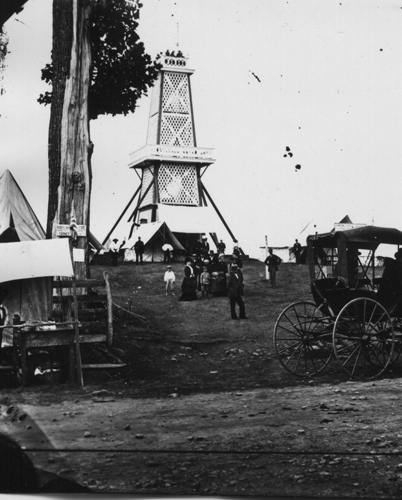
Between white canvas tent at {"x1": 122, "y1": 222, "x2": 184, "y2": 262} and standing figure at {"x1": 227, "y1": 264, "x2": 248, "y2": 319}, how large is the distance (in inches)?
12.7

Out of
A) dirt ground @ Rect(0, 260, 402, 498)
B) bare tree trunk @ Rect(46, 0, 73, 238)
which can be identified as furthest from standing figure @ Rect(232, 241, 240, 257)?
→ bare tree trunk @ Rect(46, 0, 73, 238)

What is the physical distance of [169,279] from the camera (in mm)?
3881

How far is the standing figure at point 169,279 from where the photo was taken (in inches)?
151

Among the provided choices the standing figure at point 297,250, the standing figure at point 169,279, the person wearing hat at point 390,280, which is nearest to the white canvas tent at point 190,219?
the standing figure at point 169,279

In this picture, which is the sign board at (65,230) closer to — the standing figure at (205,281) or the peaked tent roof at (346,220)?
the standing figure at (205,281)

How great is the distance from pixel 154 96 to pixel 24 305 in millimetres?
1411

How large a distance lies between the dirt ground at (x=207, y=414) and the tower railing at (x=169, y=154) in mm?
591

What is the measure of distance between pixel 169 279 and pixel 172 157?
725mm

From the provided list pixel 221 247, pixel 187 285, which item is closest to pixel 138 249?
pixel 187 285

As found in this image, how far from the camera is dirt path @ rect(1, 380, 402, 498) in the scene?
10.4ft

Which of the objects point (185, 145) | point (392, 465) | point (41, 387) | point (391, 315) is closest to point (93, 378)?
point (41, 387)

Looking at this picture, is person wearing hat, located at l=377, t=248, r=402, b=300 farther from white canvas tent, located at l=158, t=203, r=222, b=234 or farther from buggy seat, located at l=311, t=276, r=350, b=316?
white canvas tent, located at l=158, t=203, r=222, b=234

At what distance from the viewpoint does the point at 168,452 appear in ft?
10.8

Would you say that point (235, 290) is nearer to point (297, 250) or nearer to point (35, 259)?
point (297, 250)
